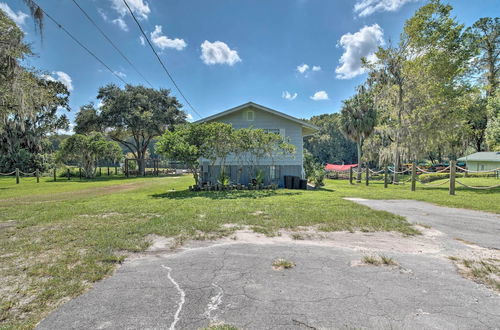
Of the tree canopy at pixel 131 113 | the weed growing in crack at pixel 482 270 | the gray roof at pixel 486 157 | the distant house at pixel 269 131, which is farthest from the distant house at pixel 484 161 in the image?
the tree canopy at pixel 131 113

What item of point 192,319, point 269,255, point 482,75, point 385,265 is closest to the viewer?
point 192,319

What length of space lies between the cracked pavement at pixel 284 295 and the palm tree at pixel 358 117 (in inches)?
742

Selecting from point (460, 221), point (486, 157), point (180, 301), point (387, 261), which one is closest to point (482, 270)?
point (387, 261)

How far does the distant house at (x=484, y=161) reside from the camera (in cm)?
2609

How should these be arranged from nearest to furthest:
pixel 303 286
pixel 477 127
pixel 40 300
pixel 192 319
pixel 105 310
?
pixel 192 319
pixel 105 310
pixel 40 300
pixel 303 286
pixel 477 127

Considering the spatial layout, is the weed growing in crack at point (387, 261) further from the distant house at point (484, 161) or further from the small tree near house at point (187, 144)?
the distant house at point (484, 161)

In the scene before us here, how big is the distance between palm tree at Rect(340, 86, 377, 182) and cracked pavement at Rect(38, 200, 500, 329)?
742 inches

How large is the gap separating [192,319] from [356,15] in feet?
53.9

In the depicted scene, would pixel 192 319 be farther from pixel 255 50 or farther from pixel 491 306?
pixel 255 50

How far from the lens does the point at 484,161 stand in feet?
89.0

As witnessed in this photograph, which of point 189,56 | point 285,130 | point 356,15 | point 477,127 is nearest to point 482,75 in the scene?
point 477,127

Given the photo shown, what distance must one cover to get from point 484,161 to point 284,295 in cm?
3642

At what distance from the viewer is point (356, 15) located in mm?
13422

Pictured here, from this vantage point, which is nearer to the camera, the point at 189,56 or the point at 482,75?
the point at 189,56
